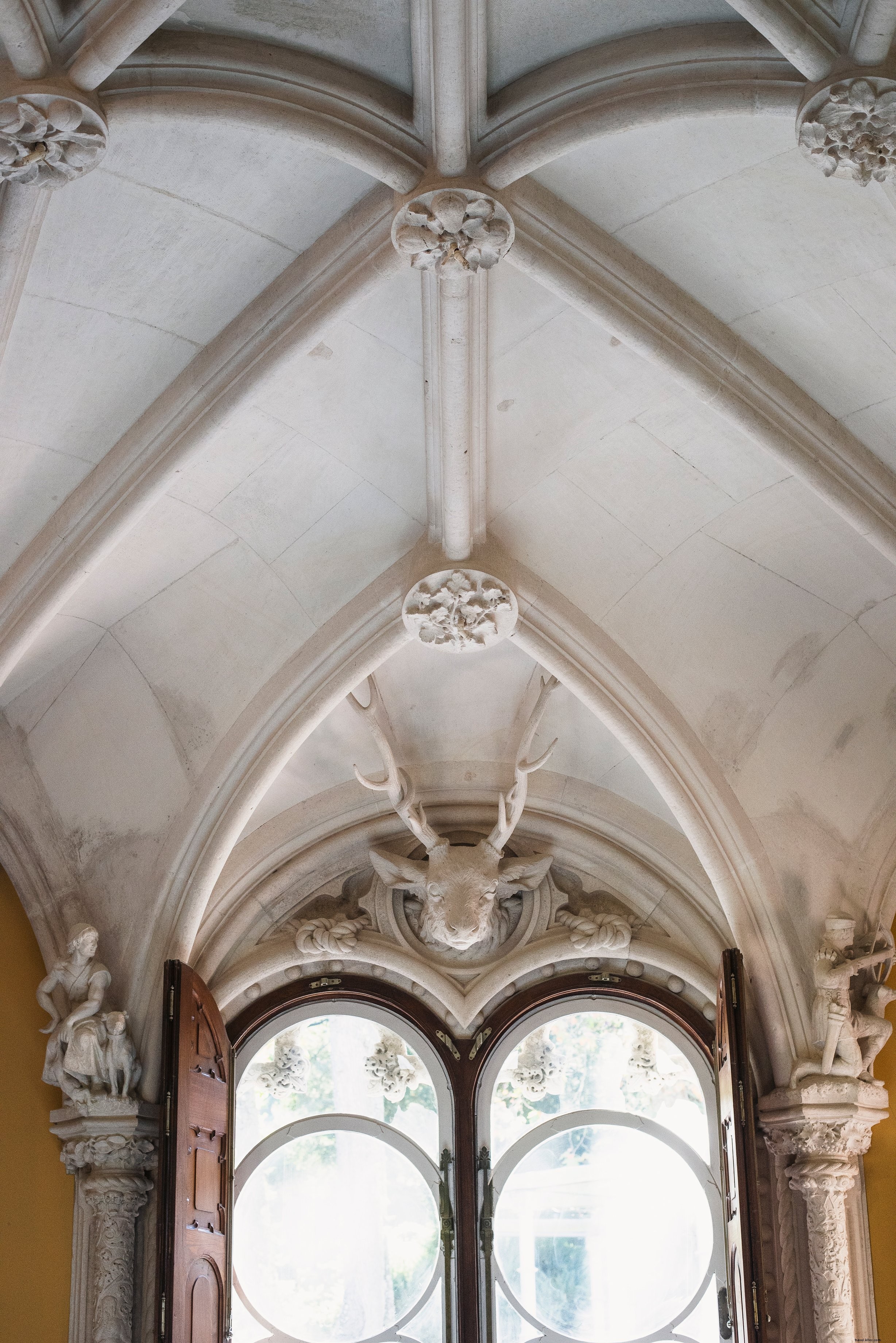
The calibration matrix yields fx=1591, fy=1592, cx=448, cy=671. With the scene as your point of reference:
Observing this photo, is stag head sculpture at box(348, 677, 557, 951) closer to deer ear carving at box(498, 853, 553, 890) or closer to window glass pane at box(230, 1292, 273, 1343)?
deer ear carving at box(498, 853, 553, 890)

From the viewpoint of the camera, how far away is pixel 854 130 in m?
4.43

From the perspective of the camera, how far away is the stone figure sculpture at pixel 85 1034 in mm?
6867

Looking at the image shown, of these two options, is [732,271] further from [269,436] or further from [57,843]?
[57,843]

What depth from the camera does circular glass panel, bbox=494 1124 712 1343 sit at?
7.53 m

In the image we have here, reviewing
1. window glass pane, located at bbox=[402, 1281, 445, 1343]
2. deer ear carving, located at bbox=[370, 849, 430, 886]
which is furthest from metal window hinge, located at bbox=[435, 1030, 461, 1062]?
window glass pane, located at bbox=[402, 1281, 445, 1343]

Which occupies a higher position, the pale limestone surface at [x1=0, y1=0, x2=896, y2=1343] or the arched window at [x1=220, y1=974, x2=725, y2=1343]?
the pale limestone surface at [x1=0, y1=0, x2=896, y2=1343]

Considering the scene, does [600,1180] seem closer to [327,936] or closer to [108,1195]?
[327,936]

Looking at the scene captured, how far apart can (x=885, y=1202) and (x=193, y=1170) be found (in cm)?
300

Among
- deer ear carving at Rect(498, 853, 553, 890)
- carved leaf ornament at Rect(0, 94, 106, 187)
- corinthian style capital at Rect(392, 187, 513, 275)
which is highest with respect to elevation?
corinthian style capital at Rect(392, 187, 513, 275)

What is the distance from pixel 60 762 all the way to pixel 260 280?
2.72 m

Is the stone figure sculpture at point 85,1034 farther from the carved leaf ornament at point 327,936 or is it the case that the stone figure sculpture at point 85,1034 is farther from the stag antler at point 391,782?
the stag antler at point 391,782

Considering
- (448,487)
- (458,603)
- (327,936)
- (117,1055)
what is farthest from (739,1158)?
(448,487)

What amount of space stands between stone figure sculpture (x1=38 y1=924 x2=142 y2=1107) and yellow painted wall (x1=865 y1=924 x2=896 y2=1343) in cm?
325

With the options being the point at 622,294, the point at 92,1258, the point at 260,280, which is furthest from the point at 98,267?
the point at 92,1258
